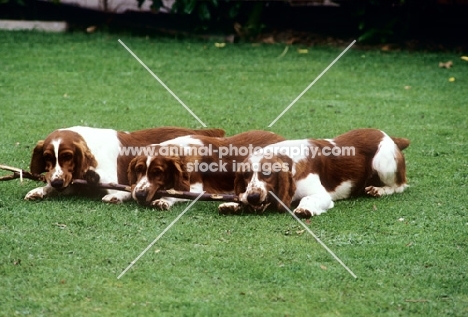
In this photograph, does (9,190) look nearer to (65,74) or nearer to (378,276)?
(378,276)

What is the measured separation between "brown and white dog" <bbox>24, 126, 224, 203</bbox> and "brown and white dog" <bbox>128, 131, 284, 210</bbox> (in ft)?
1.02

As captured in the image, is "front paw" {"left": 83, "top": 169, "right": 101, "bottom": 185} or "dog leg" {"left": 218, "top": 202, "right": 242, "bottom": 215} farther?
"front paw" {"left": 83, "top": 169, "right": 101, "bottom": 185}

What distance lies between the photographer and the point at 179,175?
7340 millimetres

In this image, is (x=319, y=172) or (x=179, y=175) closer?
(x=179, y=175)

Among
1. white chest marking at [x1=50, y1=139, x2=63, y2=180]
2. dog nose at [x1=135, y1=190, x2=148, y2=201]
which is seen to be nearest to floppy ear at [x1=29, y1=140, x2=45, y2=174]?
white chest marking at [x1=50, y1=139, x2=63, y2=180]

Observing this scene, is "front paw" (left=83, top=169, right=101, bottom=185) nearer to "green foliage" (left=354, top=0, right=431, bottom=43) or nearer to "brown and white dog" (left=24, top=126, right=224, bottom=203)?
"brown and white dog" (left=24, top=126, right=224, bottom=203)

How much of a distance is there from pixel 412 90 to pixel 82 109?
15.4 feet

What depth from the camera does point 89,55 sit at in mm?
14320

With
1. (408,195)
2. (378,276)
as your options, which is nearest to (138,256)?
(378,276)

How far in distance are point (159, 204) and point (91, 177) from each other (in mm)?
714

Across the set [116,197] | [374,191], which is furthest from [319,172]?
[116,197]

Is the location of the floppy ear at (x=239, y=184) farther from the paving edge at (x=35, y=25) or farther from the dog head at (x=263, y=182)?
the paving edge at (x=35, y=25)

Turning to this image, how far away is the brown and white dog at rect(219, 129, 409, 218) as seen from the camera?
7035 mm

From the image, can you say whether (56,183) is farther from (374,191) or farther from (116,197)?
(374,191)
